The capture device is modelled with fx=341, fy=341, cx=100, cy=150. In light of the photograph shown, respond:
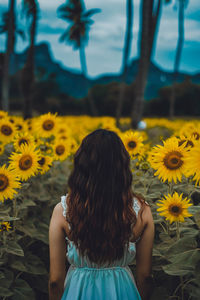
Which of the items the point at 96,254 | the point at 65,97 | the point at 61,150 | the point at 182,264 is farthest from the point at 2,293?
the point at 65,97

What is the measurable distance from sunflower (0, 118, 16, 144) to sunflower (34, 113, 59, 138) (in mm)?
439

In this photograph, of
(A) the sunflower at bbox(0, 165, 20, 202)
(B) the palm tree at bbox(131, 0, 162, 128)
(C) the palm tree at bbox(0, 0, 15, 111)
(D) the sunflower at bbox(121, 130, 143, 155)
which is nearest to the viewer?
(A) the sunflower at bbox(0, 165, 20, 202)

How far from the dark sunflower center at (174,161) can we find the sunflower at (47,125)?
2.51 meters

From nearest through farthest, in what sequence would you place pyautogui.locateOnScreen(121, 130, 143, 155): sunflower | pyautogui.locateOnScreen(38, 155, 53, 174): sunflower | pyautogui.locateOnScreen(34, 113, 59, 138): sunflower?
pyautogui.locateOnScreen(38, 155, 53, 174): sunflower
pyautogui.locateOnScreen(121, 130, 143, 155): sunflower
pyautogui.locateOnScreen(34, 113, 59, 138): sunflower

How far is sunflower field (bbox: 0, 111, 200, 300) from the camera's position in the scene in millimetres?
2171

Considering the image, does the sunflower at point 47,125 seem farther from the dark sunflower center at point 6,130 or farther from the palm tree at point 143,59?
the palm tree at point 143,59

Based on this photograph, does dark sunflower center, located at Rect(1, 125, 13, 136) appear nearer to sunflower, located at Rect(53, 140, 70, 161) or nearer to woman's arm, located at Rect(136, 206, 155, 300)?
sunflower, located at Rect(53, 140, 70, 161)

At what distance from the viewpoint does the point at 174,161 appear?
250 cm

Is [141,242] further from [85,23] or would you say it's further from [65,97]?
[65,97]

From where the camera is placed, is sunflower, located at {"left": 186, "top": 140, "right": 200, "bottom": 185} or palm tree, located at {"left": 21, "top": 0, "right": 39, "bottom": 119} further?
palm tree, located at {"left": 21, "top": 0, "right": 39, "bottom": 119}

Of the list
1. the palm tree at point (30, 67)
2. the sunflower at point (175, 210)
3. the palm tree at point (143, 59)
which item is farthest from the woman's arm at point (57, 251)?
the palm tree at point (30, 67)

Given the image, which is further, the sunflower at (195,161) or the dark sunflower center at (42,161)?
the dark sunflower center at (42,161)

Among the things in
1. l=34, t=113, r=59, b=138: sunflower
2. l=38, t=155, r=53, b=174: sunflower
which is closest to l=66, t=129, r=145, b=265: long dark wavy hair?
l=38, t=155, r=53, b=174: sunflower

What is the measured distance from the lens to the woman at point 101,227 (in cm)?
203
